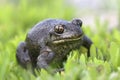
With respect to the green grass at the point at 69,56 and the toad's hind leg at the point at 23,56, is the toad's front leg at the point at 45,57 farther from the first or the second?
the toad's hind leg at the point at 23,56

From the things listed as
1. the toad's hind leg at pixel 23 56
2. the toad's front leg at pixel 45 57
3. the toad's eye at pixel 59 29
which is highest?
the toad's eye at pixel 59 29

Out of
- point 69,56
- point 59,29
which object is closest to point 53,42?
point 59,29

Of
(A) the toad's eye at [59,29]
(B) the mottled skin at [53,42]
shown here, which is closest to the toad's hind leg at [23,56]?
(B) the mottled skin at [53,42]

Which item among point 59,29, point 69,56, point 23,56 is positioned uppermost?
point 59,29

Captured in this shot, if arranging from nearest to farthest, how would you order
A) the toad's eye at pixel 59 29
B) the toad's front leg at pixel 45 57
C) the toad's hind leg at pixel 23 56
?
the toad's front leg at pixel 45 57 < the toad's eye at pixel 59 29 < the toad's hind leg at pixel 23 56

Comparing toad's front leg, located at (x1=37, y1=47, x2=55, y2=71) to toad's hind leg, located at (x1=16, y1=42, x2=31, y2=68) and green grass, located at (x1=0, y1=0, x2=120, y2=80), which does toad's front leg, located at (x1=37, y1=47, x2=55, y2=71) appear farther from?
toad's hind leg, located at (x1=16, y1=42, x2=31, y2=68)

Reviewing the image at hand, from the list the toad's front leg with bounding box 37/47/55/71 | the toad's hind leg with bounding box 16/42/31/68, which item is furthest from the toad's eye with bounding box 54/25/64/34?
the toad's hind leg with bounding box 16/42/31/68

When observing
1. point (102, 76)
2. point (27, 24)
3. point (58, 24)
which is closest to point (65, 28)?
point (58, 24)

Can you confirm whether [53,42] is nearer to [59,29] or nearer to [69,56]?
[59,29]
